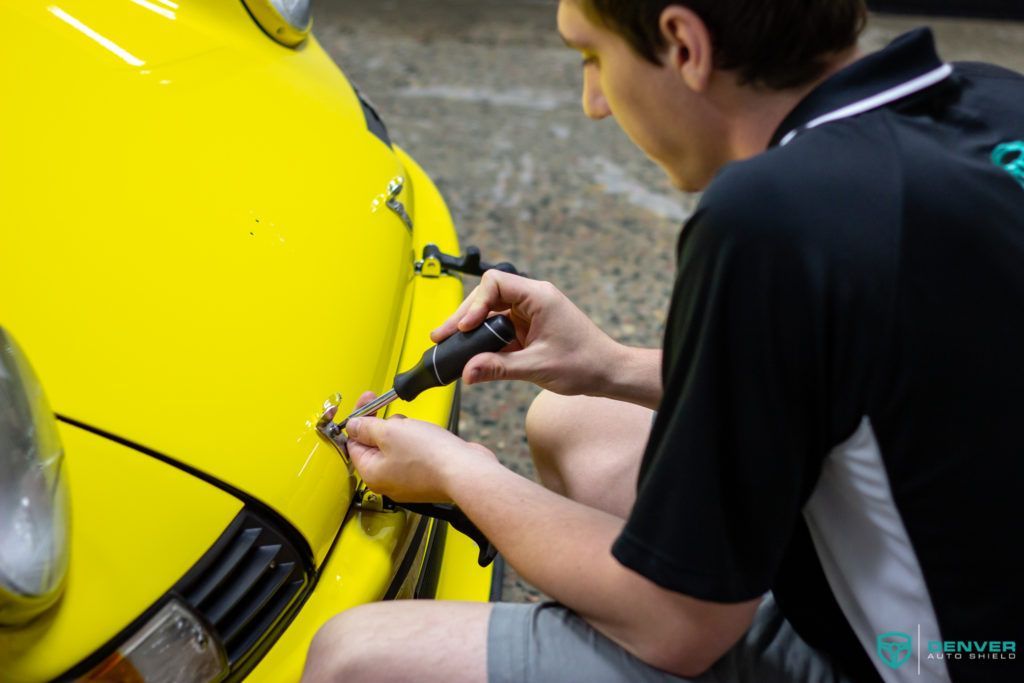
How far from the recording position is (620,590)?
0.86 metres

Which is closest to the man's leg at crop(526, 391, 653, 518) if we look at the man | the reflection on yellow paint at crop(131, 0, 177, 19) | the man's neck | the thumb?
the thumb

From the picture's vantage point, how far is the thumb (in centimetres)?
111

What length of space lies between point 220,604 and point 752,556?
1.53ft

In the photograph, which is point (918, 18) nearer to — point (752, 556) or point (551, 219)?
point (551, 219)

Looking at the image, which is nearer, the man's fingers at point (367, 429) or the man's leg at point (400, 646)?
the man's leg at point (400, 646)

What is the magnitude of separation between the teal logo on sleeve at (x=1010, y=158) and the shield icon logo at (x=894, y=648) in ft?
1.27

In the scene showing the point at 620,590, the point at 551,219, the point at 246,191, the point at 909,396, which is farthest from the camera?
the point at 551,219

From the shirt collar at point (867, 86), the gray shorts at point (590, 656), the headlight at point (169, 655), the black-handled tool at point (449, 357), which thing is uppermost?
the shirt collar at point (867, 86)

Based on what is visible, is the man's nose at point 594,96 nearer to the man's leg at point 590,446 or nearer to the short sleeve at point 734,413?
the short sleeve at point 734,413

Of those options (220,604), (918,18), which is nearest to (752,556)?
(220,604)

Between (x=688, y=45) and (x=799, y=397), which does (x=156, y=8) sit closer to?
(x=688, y=45)

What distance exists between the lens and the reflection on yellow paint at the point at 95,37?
4.28 feet

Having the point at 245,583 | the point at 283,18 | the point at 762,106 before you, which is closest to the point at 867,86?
the point at 762,106

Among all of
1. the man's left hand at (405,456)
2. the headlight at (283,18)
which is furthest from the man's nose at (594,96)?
the headlight at (283,18)
